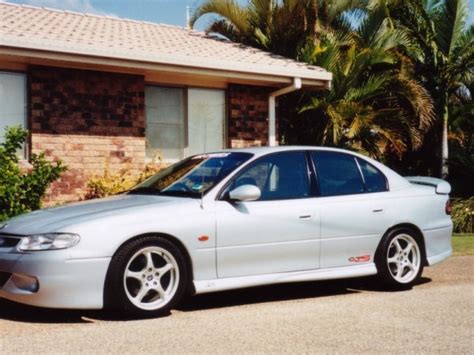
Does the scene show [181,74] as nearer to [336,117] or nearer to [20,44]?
[20,44]

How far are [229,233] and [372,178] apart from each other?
202 centimetres

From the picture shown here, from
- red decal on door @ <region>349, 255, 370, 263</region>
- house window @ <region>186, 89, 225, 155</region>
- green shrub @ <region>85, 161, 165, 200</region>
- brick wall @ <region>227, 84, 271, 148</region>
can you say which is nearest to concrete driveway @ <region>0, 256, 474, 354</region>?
red decal on door @ <region>349, 255, 370, 263</region>

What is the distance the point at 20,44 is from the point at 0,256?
197 inches

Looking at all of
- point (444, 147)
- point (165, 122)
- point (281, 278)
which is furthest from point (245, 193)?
point (444, 147)

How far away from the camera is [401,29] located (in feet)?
58.9

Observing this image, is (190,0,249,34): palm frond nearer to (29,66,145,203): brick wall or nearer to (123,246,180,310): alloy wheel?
(29,66,145,203): brick wall

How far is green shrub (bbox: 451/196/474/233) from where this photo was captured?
633 inches

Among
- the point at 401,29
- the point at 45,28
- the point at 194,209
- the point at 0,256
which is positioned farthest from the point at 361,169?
the point at 401,29

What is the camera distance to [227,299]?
7.07 meters

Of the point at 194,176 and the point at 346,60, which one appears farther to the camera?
the point at 346,60

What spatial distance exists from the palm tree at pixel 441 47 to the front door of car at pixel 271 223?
11869 millimetres

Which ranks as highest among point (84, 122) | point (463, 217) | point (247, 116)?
point (247, 116)

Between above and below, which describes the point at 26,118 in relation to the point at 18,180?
above

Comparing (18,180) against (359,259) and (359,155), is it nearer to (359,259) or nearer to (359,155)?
(359,155)
